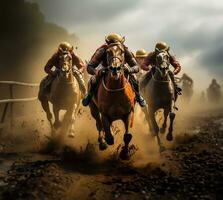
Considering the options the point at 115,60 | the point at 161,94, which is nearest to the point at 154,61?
the point at 161,94

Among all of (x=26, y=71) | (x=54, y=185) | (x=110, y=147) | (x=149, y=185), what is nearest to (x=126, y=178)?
(x=149, y=185)

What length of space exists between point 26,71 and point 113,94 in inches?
1059

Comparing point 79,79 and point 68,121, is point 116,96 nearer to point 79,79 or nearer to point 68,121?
point 68,121

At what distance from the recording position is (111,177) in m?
8.77

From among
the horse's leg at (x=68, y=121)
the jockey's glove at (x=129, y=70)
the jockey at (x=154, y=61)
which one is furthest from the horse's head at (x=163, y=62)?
the horse's leg at (x=68, y=121)

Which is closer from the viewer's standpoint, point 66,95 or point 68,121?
point 66,95

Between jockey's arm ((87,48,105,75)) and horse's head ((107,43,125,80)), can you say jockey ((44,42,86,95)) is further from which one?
horse's head ((107,43,125,80))

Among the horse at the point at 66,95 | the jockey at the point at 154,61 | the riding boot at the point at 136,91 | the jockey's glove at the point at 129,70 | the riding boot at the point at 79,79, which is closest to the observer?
the jockey's glove at the point at 129,70

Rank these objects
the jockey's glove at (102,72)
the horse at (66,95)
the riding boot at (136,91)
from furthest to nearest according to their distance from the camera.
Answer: the horse at (66,95) → the riding boot at (136,91) → the jockey's glove at (102,72)

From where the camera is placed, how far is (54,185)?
7824 mm

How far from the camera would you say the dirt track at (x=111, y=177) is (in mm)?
7414

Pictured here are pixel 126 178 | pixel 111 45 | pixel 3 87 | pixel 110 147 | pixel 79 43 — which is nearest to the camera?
pixel 126 178

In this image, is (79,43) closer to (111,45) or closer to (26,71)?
(26,71)

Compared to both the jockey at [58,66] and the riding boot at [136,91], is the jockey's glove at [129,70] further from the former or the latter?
the jockey at [58,66]
